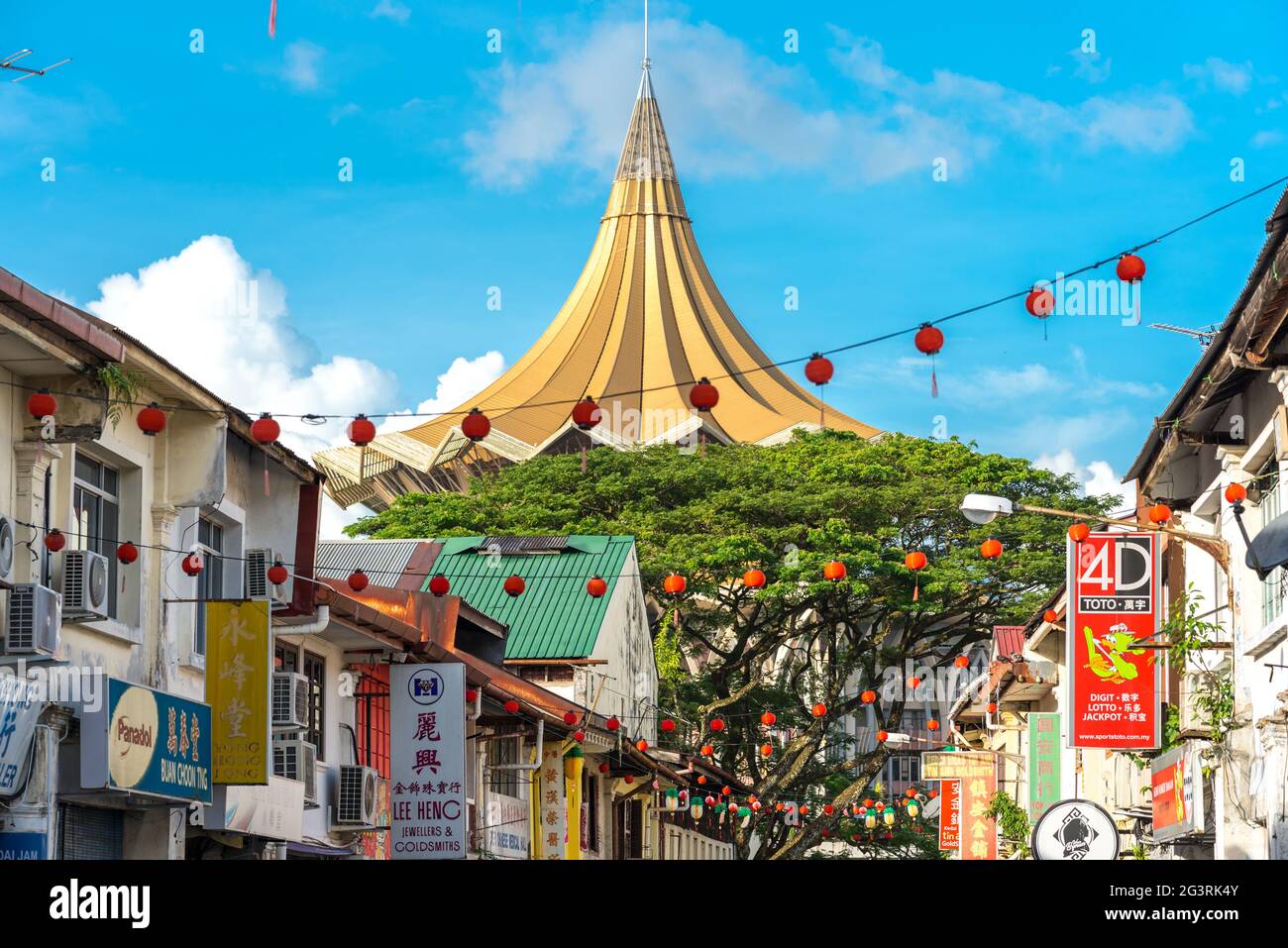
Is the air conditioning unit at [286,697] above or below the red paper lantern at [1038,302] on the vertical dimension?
below

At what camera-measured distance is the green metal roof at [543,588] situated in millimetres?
36281

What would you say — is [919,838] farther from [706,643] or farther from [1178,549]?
[1178,549]

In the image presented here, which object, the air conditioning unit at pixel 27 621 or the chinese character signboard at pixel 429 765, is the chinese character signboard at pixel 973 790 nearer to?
the chinese character signboard at pixel 429 765

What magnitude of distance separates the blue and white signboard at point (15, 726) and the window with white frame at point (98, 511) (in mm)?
2053

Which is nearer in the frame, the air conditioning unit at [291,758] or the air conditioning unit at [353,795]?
the air conditioning unit at [291,758]

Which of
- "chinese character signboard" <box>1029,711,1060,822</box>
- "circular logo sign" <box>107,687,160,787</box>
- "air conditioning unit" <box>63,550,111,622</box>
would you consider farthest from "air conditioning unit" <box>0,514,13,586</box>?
"chinese character signboard" <box>1029,711,1060,822</box>

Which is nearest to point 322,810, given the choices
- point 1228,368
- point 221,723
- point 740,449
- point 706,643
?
point 221,723

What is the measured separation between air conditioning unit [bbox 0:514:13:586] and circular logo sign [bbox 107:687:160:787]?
182 centimetres

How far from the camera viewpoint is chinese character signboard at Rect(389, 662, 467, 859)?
2333 centimetres

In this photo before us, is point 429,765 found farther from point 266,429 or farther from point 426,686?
point 266,429

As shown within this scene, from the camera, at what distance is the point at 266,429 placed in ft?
59.9

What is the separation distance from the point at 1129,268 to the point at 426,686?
11.9m

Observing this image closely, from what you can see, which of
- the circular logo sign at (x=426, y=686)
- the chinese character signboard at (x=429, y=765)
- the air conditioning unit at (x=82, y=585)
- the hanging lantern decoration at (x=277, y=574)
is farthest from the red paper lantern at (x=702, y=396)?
the circular logo sign at (x=426, y=686)

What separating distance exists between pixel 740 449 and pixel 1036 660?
1915cm
